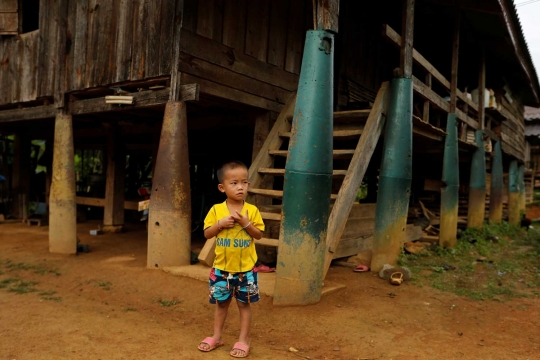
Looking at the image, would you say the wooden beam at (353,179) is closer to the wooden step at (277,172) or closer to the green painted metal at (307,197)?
the wooden step at (277,172)

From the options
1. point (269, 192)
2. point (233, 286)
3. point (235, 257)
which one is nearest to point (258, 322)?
point (233, 286)

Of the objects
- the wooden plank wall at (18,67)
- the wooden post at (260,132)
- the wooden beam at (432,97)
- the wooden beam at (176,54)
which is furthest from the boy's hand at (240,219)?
the wooden plank wall at (18,67)

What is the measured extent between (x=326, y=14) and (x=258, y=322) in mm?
3133

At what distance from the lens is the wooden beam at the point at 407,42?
6.37 m

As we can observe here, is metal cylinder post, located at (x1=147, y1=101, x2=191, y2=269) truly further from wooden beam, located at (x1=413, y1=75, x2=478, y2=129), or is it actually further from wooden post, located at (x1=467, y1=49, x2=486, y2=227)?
wooden post, located at (x1=467, y1=49, x2=486, y2=227)

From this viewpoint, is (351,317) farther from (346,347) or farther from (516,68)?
(516,68)

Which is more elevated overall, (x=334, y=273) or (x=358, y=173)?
(x=358, y=173)

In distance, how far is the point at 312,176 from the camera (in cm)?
443

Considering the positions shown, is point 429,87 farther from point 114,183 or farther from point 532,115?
point 532,115

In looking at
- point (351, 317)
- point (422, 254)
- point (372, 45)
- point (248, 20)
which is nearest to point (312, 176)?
point (351, 317)

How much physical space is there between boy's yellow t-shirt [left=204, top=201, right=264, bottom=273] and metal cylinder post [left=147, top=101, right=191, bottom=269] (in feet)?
9.41

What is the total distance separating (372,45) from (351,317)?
7.11 metres

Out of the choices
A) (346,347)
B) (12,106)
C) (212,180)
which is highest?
(12,106)

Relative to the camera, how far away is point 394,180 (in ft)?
20.5
